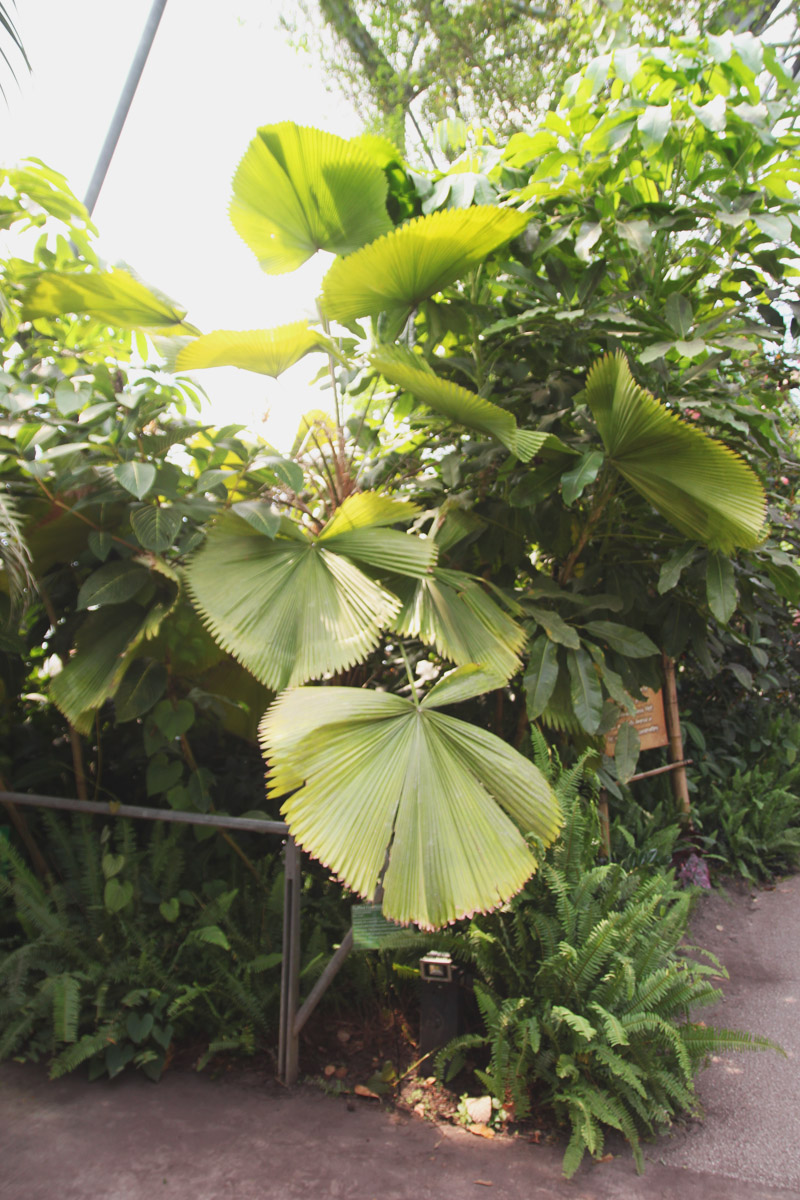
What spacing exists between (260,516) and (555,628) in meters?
0.83

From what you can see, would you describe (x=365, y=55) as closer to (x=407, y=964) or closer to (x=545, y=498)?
(x=545, y=498)

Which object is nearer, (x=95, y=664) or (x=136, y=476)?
(x=136, y=476)

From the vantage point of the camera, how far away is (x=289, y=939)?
203 centimetres

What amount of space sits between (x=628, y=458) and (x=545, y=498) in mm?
426

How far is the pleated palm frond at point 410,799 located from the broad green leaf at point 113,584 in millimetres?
592

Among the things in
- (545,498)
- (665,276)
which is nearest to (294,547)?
(545,498)

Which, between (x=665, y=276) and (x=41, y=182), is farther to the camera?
(x=665, y=276)

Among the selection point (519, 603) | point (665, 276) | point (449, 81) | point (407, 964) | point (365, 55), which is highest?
point (365, 55)

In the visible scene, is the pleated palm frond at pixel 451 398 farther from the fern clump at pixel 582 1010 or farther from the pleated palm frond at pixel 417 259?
the fern clump at pixel 582 1010

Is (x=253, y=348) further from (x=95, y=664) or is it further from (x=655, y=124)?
(x=655, y=124)

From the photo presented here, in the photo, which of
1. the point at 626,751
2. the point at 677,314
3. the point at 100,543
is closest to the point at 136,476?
the point at 100,543

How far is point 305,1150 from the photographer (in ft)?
5.89

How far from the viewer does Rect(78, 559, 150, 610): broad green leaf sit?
193cm

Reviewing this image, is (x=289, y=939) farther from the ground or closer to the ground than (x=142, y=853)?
closer to the ground
